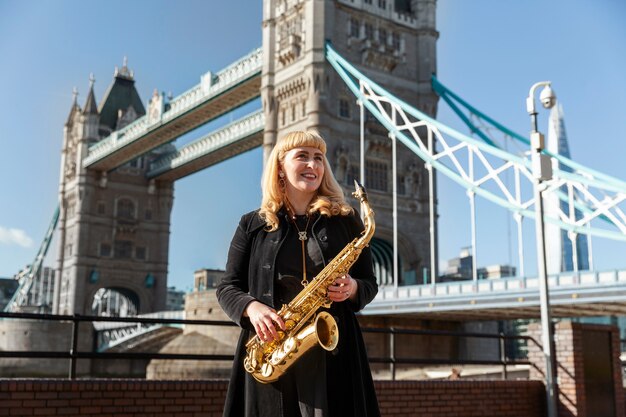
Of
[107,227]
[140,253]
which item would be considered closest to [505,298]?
[140,253]

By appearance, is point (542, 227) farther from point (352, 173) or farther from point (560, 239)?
point (560, 239)

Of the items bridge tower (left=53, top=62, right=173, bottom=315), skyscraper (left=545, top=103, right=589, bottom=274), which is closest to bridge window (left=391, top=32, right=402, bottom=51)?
bridge tower (left=53, top=62, right=173, bottom=315)

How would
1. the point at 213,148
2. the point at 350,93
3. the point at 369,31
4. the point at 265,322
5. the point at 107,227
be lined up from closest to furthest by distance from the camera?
the point at 265,322 → the point at 350,93 → the point at 369,31 → the point at 213,148 → the point at 107,227

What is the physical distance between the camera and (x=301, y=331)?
3.02 metres

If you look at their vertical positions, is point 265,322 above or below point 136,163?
below

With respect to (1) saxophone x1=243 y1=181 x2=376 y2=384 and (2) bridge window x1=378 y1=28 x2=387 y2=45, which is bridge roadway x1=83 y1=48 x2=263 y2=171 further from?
(1) saxophone x1=243 y1=181 x2=376 y2=384

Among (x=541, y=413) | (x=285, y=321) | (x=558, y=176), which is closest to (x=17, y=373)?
(x=558, y=176)

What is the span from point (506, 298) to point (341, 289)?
23338 millimetres

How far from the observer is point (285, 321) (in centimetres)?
304

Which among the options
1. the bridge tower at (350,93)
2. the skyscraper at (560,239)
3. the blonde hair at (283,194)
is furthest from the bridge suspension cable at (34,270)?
the blonde hair at (283,194)

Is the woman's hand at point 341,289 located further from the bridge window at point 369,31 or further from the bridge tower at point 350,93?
the bridge window at point 369,31

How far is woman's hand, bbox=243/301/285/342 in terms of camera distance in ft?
9.78

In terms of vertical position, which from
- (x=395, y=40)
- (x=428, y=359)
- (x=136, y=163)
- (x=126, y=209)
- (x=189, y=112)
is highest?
(x=395, y=40)

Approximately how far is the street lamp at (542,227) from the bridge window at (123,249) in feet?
161
